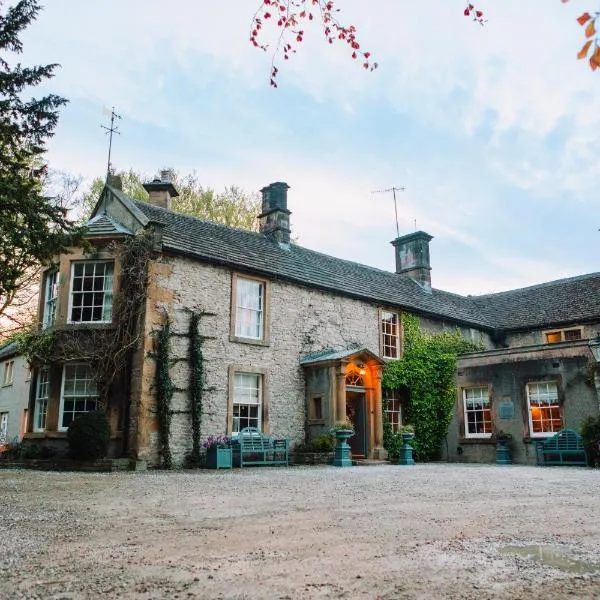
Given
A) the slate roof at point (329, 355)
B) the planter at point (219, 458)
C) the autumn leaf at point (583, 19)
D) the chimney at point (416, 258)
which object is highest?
the chimney at point (416, 258)

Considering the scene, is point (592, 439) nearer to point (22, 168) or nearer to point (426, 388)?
point (426, 388)

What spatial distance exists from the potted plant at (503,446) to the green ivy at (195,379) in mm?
9812

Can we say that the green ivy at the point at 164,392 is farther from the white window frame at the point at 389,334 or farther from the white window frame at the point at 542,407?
the white window frame at the point at 542,407

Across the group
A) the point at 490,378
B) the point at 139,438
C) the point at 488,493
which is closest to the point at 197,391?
the point at 139,438

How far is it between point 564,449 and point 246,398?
30.5 ft

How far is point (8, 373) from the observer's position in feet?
78.8

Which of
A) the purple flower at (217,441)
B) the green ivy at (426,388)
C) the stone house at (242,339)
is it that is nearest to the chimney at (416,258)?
the stone house at (242,339)

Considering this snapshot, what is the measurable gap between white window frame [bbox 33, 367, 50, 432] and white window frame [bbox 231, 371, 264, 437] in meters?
5.20

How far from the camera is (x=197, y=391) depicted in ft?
47.6

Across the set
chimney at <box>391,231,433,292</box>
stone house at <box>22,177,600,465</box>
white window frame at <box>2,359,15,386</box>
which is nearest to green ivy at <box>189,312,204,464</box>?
stone house at <box>22,177,600,465</box>

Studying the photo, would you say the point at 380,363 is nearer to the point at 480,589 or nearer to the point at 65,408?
the point at 65,408

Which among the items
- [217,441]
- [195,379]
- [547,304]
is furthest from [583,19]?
[547,304]

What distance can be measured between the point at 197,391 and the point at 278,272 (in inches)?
184

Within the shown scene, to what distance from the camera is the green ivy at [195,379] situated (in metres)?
14.3
